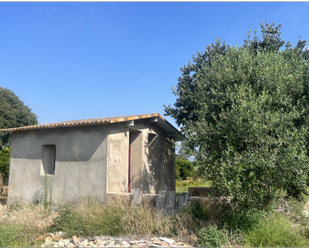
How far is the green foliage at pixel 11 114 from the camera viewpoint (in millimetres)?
24031

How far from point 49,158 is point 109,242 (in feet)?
21.1

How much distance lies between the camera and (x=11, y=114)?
24406mm

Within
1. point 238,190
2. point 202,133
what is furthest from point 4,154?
point 238,190

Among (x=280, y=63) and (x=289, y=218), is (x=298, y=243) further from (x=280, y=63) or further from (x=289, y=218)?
(x=280, y=63)

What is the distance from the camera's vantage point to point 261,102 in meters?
A: 7.11

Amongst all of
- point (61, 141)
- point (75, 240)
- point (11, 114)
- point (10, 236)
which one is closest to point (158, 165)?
point (61, 141)

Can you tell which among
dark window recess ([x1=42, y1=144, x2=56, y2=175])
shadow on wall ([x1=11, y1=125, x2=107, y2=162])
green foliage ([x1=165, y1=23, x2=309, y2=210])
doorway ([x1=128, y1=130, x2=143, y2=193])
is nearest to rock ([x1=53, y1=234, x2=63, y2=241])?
shadow on wall ([x1=11, y1=125, x2=107, y2=162])

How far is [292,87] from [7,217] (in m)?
9.76

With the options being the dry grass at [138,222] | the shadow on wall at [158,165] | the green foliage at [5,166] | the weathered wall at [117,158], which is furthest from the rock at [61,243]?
the green foliage at [5,166]

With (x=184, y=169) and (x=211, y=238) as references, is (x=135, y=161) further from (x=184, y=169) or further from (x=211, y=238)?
(x=184, y=169)

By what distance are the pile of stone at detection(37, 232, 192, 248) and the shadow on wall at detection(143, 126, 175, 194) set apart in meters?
4.82

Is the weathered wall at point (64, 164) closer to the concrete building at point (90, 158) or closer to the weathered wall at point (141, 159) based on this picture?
the concrete building at point (90, 158)

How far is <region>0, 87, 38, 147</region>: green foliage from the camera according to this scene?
24031mm

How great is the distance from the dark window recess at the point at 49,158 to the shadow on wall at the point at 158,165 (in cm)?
408
